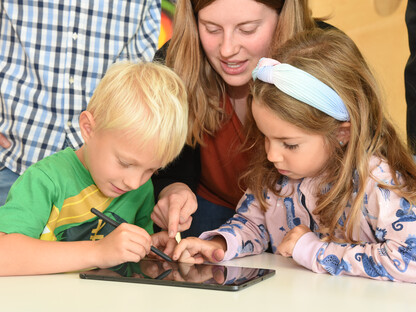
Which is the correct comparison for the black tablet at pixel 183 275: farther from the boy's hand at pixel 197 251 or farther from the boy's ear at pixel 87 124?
the boy's ear at pixel 87 124

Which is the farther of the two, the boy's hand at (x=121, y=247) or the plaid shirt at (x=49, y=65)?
the plaid shirt at (x=49, y=65)

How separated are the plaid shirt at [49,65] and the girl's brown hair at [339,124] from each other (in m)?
0.83

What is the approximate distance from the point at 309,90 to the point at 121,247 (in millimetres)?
477

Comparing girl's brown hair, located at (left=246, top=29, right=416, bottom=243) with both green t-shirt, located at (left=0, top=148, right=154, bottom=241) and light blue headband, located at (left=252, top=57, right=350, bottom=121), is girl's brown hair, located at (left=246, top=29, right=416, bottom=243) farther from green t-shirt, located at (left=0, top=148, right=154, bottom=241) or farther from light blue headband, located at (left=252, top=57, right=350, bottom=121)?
green t-shirt, located at (left=0, top=148, right=154, bottom=241)

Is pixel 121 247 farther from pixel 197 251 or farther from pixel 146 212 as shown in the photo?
pixel 146 212

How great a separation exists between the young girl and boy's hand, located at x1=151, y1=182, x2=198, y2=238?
0.06 m

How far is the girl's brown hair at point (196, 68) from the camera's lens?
1476mm

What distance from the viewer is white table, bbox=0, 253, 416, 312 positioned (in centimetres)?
77

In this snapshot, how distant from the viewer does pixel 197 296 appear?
2.71 ft

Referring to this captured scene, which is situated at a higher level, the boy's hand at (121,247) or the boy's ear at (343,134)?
the boy's ear at (343,134)

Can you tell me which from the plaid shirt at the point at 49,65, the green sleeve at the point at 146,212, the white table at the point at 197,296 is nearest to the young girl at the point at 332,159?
the white table at the point at 197,296

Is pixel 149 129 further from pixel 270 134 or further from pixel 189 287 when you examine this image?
pixel 189 287

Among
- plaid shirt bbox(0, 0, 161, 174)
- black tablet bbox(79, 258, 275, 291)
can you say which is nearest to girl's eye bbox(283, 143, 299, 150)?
black tablet bbox(79, 258, 275, 291)

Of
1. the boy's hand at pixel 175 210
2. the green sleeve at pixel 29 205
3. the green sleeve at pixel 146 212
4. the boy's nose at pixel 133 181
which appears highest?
the boy's nose at pixel 133 181
